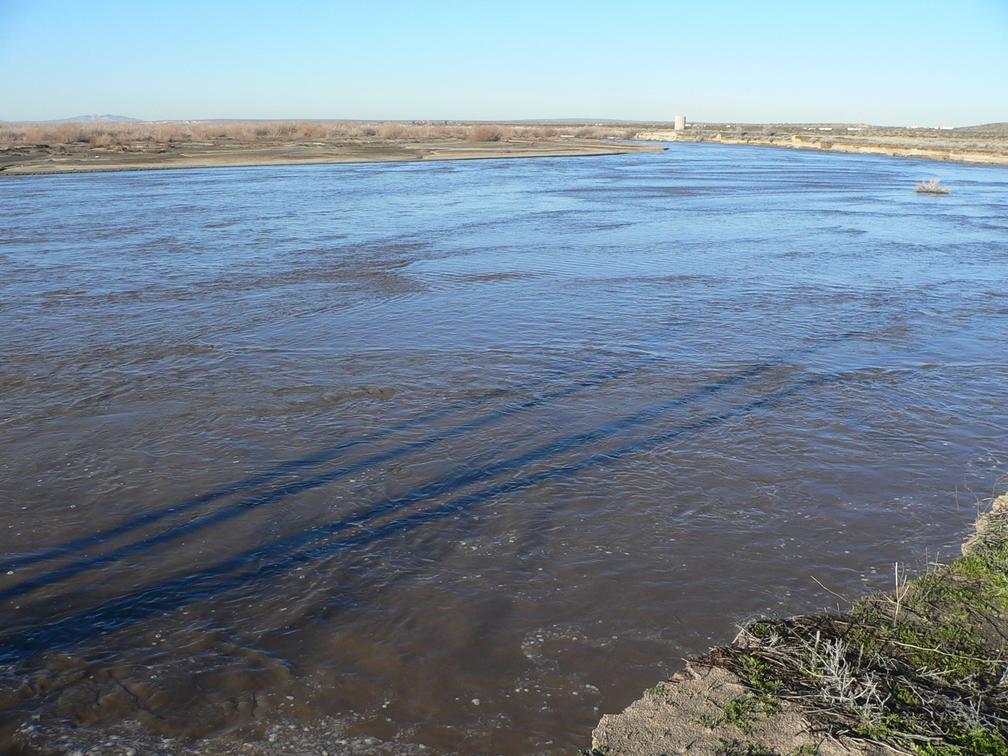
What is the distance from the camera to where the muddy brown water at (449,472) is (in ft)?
13.5

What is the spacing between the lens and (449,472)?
634 centimetres

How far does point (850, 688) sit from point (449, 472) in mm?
3428

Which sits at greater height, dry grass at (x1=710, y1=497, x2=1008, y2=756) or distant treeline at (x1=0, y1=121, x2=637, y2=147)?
distant treeline at (x1=0, y1=121, x2=637, y2=147)

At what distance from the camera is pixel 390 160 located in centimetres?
4628

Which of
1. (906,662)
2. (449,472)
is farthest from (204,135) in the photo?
(906,662)

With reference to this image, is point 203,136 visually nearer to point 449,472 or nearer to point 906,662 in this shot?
point 449,472

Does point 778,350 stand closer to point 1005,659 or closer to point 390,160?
point 1005,659

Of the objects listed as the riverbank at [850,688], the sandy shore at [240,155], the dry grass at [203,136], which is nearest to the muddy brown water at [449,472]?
the riverbank at [850,688]

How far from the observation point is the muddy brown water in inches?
163

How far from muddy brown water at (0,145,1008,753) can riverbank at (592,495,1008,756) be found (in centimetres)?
24

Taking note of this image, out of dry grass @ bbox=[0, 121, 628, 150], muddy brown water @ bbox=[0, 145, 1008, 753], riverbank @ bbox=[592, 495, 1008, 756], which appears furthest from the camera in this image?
dry grass @ bbox=[0, 121, 628, 150]

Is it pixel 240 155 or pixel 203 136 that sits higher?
pixel 203 136

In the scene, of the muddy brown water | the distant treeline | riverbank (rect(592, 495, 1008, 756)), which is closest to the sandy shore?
the distant treeline

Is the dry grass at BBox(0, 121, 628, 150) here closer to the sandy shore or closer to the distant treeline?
the distant treeline
